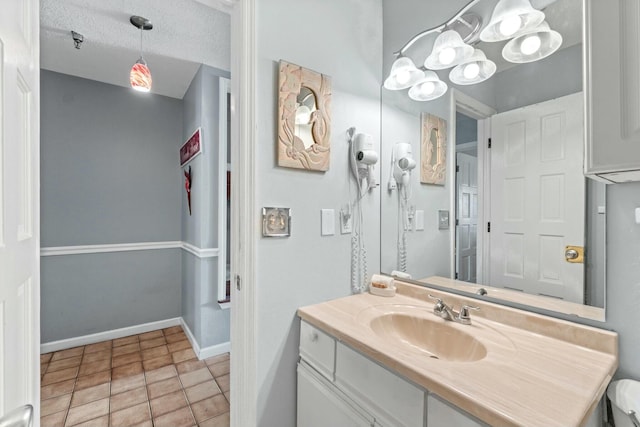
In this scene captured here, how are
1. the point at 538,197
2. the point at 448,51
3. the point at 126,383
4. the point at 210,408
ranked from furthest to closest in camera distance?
the point at 126,383 → the point at 210,408 → the point at 448,51 → the point at 538,197

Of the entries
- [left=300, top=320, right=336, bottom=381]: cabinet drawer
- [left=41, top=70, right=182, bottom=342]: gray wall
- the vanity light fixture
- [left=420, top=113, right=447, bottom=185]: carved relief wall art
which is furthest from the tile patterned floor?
the vanity light fixture

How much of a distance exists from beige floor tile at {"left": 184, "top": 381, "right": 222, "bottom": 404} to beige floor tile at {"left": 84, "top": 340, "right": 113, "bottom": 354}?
1181 mm

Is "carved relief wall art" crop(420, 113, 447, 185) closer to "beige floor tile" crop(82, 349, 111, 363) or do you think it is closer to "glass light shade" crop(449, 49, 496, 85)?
"glass light shade" crop(449, 49, 496, 85)

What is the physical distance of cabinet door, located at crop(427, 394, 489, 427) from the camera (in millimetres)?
663

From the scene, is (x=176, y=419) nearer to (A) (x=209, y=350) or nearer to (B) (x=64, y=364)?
(A) (x=209, y=350)

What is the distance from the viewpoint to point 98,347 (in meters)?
2.59

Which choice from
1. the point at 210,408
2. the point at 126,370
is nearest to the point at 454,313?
the point at 210,408

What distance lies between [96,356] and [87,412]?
0.83 meters

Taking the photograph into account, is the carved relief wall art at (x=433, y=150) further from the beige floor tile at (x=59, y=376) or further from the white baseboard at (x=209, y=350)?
the beige floor tile at (x=59, y=376)

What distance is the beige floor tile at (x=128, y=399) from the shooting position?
1810mm

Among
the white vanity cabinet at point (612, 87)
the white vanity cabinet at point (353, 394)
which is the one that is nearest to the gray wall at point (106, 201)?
the white vanity cabinet at point (353, 394)

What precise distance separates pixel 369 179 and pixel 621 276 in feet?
3.22

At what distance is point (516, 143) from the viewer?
1133 mm
